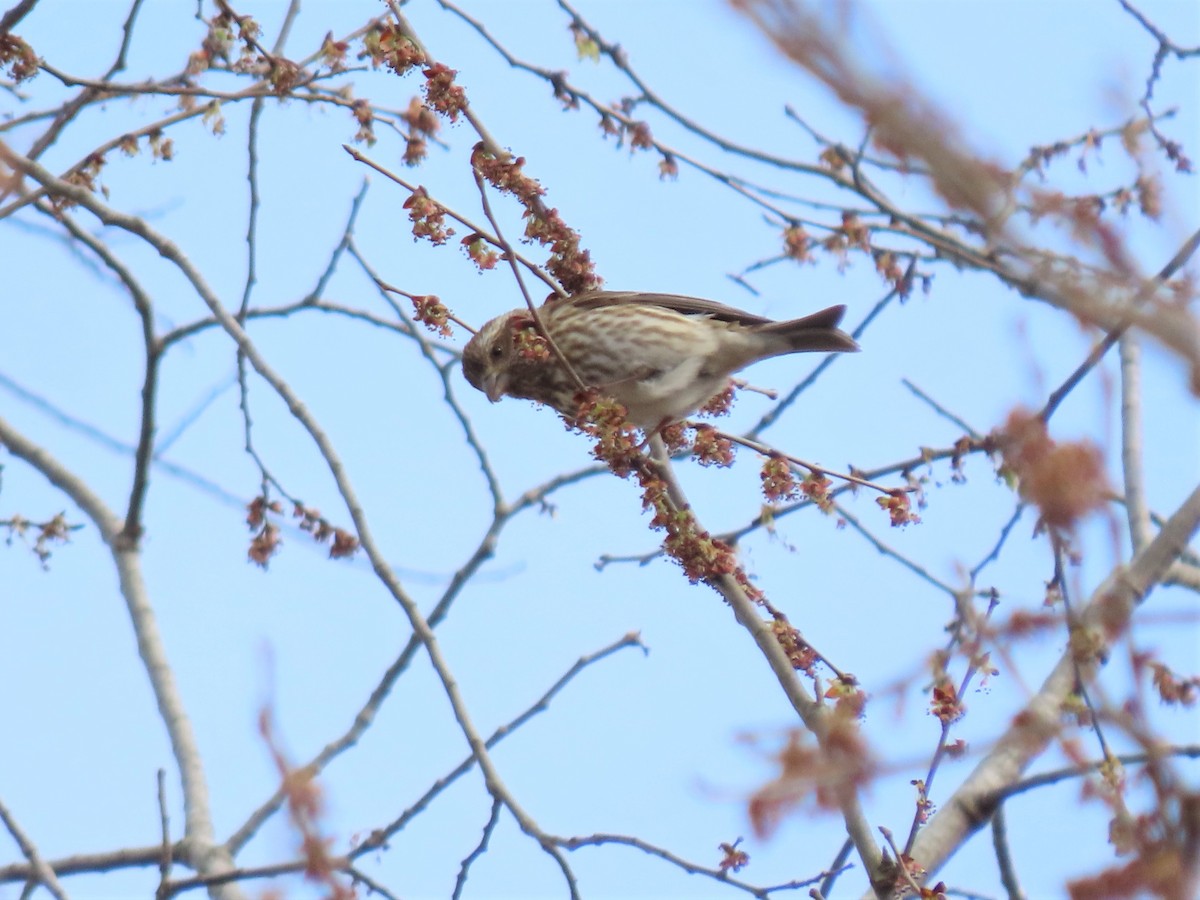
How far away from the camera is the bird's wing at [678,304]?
573 cm

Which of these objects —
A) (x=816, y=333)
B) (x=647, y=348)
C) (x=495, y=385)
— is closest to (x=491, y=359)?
(x=495, y=385)

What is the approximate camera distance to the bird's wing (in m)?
5.73

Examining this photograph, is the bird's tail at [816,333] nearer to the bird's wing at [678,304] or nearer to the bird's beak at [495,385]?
the bird's wing at [678,304]

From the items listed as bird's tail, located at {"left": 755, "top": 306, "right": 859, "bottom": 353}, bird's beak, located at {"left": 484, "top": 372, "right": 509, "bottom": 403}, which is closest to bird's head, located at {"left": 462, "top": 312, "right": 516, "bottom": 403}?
bird's beak, located at {"left": 484, "top": 372, "right": 509, "bottom": 403}

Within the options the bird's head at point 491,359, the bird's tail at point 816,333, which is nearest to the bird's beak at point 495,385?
the bird's head at point 491,359

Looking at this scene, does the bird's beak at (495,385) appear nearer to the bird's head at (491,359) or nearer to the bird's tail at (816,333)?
the bird's head at (491,359)

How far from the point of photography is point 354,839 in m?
3.77

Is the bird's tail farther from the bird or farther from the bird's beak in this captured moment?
the bird's beak

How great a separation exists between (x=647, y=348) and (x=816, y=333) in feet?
2.21

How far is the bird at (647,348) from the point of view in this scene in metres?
5.52

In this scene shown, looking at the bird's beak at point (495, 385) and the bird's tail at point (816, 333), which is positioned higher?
the bird's beak at point (495, 385)

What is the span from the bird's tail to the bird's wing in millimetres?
101

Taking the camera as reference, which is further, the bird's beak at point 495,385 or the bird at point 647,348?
the bird's beak at point 495,385

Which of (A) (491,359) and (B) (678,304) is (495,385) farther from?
(B) (678,304)
